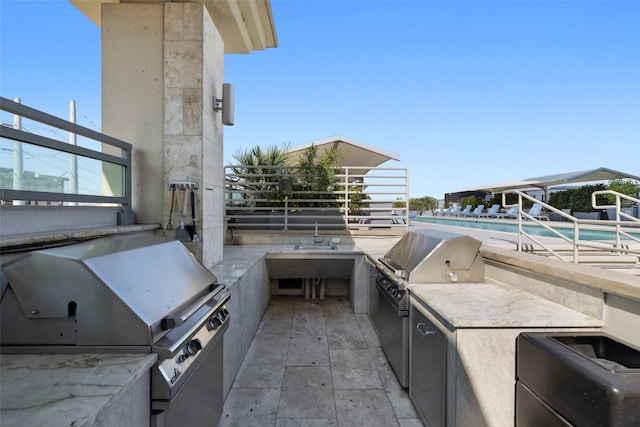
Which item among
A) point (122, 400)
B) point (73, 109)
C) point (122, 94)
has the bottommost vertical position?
point (122, 400)

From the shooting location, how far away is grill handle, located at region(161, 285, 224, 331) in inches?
52.3

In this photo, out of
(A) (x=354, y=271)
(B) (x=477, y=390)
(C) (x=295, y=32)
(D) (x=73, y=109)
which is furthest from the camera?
(C) (x=295, y=32)

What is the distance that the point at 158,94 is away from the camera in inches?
121

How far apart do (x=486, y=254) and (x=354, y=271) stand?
213 centimetres

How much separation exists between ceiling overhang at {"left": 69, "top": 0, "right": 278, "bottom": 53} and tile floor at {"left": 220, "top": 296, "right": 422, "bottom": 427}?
3.79 meters

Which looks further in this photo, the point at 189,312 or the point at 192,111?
the point at 192,111

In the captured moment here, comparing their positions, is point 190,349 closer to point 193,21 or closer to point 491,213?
point 193,21

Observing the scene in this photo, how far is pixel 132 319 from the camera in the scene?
122 centimetres

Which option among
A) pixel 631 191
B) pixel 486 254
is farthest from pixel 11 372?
pixel 631 191

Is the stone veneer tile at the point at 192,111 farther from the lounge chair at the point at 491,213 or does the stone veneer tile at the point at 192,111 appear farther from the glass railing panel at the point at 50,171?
the lounge chair at the point at 491,213

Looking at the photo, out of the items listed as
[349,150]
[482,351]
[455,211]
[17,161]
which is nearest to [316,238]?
[349,150]

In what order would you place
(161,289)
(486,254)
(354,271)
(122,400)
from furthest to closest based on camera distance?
(354,271) < (486,254) < (161,289) < (122,400)

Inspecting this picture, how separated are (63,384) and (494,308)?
217 centimetres

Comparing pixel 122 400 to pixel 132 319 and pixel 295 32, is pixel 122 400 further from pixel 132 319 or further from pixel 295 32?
pixel 295 32
